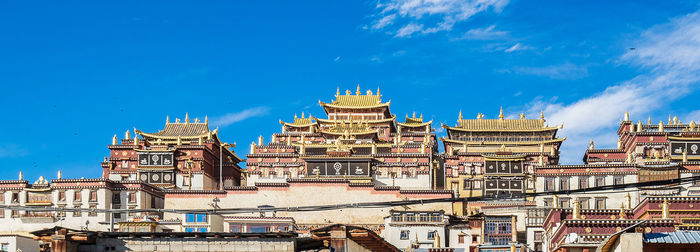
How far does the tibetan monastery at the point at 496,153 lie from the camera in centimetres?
9369

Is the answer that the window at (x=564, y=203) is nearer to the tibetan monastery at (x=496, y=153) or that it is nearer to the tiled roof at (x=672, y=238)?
the tibetan monastery at (x=496, y=153)

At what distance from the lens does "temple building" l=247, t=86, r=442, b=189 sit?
311 ft

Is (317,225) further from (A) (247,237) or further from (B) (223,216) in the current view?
(A) (247,237)

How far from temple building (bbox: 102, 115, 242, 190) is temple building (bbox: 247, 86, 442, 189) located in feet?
14.7

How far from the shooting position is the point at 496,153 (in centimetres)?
9656

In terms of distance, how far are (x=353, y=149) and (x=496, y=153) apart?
15.2m

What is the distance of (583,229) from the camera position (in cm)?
5484

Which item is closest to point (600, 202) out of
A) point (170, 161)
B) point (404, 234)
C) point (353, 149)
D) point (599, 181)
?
point (599, 181)

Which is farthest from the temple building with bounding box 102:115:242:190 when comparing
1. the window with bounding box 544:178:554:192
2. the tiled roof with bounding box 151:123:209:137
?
the window with bounding box 544:178:554:192

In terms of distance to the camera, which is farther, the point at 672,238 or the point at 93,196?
the point at 93,196

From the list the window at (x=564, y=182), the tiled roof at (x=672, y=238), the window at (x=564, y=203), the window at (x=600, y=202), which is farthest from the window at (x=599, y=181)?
the tiled roof at (x=672, y=238)

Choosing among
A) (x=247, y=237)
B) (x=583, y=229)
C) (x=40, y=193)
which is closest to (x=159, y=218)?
(x=40, y=193)

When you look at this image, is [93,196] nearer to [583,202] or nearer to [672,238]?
[583,202]

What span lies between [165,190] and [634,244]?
62.1 m
